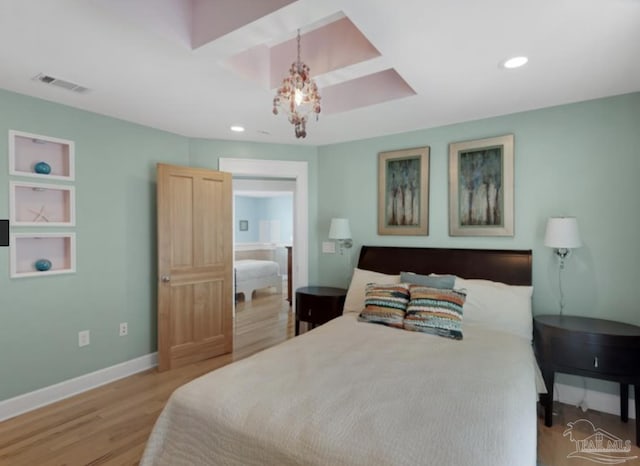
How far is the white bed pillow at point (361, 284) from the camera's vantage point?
306 centimetres

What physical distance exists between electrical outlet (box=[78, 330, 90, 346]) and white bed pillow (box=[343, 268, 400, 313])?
2266mm

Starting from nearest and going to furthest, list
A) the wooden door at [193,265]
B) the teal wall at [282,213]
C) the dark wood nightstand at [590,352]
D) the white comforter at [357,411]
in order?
the white comforter at [357,411] < the dark wood nightstand at [590,352] < the wooden door at [193,265] < the teal wall at [282,213]

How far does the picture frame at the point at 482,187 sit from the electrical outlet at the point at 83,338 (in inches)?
134

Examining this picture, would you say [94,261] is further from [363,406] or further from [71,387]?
[363,406]

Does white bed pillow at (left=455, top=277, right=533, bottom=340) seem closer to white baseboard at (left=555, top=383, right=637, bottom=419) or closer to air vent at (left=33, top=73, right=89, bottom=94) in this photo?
white baseboard at (left=555, top=383, right=637, bottom=419)

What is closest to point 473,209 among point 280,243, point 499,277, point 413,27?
point 499,277

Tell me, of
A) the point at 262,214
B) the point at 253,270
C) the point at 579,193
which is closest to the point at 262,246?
the point at 262,214

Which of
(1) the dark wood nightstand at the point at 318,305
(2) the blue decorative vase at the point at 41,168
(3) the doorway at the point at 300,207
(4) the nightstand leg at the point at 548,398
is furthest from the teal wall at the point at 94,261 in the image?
(4) the nightstand leg at the point at 548,398

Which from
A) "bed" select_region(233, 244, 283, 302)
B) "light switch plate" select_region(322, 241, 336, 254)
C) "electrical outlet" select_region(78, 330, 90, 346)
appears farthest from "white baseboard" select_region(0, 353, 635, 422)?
"bed" select_region(233, 244, 283, 302)

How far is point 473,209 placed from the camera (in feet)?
10.2

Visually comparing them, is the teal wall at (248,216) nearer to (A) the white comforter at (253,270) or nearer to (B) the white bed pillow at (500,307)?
(A) the white comforter at (253,270)

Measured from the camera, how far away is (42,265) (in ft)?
8.66

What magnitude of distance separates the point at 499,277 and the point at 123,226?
3432 mm

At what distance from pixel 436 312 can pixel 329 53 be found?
6.26ft
